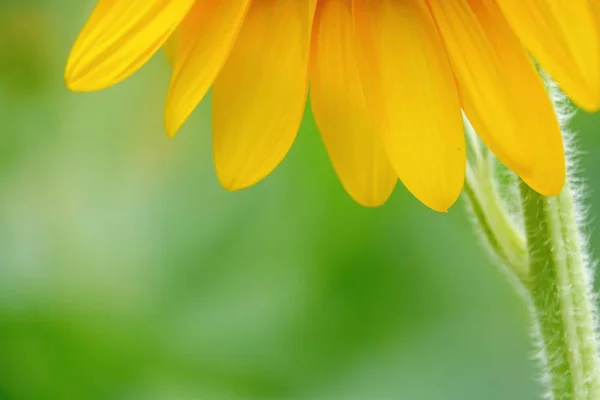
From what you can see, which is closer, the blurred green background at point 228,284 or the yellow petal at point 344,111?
the yellow petal at point 344,111

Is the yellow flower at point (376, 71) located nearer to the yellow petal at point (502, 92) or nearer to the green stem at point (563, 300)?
the yellow petal at point (502, 92)

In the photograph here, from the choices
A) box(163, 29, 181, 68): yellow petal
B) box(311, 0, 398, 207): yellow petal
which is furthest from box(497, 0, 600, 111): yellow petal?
box(163, 29, 181, 68): yellow petal

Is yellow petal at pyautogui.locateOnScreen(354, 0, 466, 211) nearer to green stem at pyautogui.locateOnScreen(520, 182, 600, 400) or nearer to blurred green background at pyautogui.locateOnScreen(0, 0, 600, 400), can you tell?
green stem at pyautogui.locateOnScreen(520, 182, 600, 400)

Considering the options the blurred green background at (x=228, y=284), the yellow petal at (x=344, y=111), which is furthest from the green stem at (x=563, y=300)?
the blurred green background at (x=228, y=284)

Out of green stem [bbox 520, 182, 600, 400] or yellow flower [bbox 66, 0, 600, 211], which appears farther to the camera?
green stem [bbox 520, 182, 600, 400]

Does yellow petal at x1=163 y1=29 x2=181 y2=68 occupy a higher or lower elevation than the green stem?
higher

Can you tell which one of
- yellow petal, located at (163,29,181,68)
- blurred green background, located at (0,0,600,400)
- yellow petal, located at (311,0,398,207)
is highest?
yellow petal, located at (163,29,181,68)

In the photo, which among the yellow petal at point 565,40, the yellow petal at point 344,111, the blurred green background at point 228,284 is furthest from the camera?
the blurred green background at point 228,284
